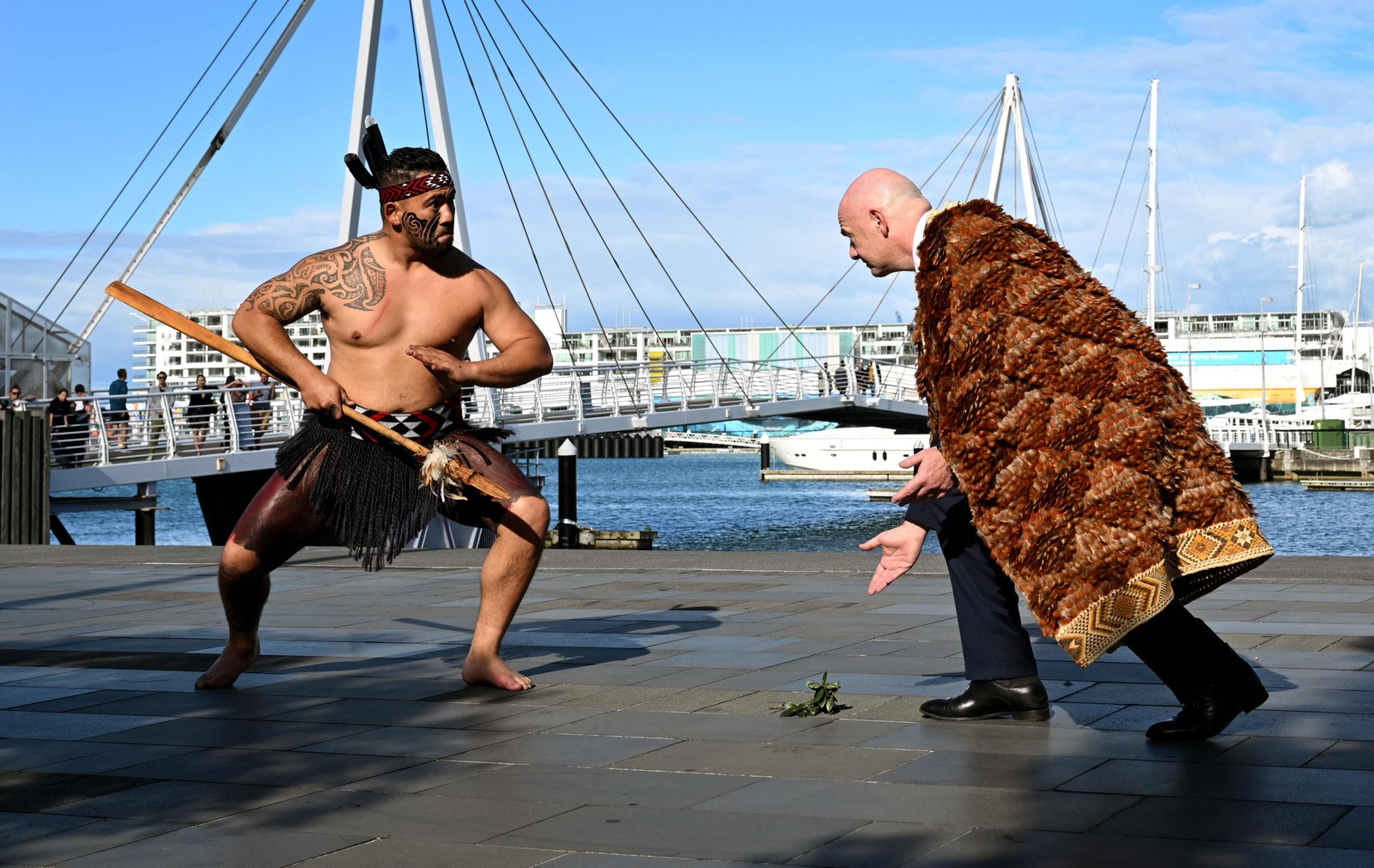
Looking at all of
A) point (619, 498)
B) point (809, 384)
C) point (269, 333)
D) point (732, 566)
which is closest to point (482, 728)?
point (269, 333)

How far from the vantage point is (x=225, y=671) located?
4906mm

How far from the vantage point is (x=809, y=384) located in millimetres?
33969

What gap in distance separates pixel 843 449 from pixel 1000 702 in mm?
65146

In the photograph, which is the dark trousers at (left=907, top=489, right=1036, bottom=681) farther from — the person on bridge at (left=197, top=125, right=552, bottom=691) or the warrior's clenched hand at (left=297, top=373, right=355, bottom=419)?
the warrior's clenched hand at (left=297, top=373, right=355, bottom=419)

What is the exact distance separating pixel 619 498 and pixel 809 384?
23.2m

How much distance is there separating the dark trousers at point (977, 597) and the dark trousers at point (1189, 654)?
1.39 feet

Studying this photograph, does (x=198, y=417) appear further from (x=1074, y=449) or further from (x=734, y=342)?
(x=734, y=342)

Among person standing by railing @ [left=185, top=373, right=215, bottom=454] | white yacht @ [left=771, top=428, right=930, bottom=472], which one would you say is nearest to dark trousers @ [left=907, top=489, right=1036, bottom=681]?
person standing by railing @ [left=185, top=373, right=215, bottom=454]

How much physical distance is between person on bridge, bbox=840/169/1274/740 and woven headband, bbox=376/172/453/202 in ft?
5.28

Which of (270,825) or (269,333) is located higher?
(269,333)

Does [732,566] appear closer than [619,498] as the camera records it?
Yes

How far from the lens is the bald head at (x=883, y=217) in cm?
384

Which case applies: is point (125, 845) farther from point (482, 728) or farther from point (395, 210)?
point (395, 210)

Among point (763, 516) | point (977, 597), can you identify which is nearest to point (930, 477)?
point (977, 597)
